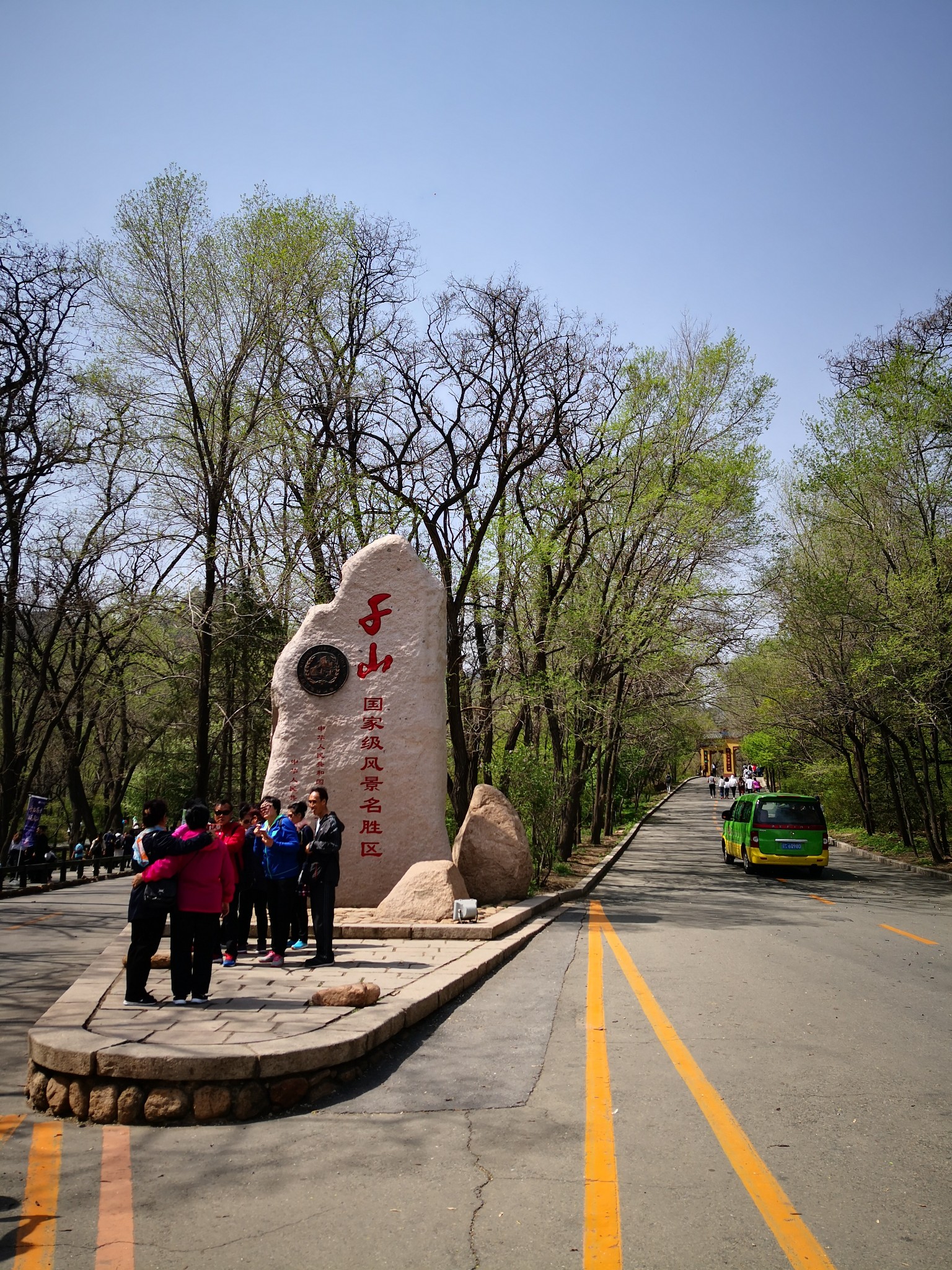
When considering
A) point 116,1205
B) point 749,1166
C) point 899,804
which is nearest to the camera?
point 116,1205

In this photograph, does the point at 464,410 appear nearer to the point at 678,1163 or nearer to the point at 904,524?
the point at 904,524

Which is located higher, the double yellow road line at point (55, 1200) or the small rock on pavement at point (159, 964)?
the small rock on pavement at point (159, 964)

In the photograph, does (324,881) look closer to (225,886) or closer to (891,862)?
(225,886)

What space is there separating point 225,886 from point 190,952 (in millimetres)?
931

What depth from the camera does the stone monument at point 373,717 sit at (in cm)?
1322

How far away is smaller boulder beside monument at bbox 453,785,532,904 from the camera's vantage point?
13.9 m

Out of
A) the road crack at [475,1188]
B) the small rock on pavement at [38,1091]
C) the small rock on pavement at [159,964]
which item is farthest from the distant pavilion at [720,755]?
the small rock on pavement at [38,1091]

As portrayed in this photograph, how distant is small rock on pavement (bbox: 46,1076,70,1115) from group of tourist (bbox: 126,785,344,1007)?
1.41m

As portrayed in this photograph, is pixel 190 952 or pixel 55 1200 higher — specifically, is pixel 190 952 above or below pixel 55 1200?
above

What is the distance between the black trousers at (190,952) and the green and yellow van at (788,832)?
17.0 meters

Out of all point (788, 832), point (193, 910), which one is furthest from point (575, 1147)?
point (788, 832)

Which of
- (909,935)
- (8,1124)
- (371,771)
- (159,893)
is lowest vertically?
(909,935)

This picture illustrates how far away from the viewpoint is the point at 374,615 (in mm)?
14125

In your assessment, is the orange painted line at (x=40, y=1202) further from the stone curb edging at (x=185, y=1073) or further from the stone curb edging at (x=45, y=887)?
the stone curb edging at (x=45, y=887)
